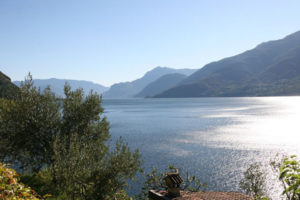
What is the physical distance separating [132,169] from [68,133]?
13223 mm

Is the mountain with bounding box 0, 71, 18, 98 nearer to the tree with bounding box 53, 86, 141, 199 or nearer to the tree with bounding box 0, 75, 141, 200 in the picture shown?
the tree with bounding box 0, 75, 141, 200

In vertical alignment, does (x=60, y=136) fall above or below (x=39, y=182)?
above

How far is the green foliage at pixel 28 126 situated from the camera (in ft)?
105

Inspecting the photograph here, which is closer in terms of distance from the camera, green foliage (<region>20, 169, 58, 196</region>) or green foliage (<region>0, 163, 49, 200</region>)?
Answer: green foliage (<region>0, 163, 49, 200</region>)

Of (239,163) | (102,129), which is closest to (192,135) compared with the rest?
(239,163)

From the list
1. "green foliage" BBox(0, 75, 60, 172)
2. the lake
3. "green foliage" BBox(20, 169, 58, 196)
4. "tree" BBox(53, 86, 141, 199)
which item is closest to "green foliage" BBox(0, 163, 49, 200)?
"tree" BBox(53, 86, 141, 199)

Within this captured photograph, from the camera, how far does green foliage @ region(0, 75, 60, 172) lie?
3212 cm

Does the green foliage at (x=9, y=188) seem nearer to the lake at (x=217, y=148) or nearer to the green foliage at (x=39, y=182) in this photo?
the green foliage at (x=39, y=182)

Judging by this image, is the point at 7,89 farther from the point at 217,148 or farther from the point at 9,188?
the point at 9,188

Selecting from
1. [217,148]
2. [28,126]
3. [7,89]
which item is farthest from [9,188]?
[7,89]

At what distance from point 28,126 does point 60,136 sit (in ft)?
14.9

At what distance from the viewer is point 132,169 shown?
26.8 metres

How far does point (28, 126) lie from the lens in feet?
107

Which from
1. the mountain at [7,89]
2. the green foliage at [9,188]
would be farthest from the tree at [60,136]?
the green foliage at [9,188]
